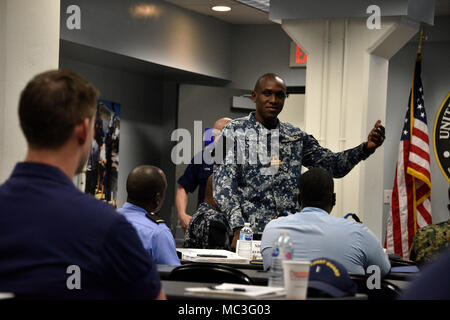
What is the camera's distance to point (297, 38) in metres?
5.90

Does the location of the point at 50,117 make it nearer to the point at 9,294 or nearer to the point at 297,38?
the point at 9,294

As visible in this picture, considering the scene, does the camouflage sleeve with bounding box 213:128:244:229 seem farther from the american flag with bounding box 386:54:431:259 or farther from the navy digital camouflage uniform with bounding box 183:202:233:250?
the american flag with bounding box 386:54:431:259

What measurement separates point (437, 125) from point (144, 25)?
11.0 feet

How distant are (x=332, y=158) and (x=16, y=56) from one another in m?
1.97

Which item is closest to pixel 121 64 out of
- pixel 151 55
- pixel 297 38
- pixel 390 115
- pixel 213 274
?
pixel 151 55

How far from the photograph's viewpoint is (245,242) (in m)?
4.04

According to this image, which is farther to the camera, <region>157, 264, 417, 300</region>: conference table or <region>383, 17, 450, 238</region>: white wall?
<region>383, 17, 450, 238</region>: white wall

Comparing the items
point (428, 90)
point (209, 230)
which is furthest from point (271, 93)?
point (428, 90)

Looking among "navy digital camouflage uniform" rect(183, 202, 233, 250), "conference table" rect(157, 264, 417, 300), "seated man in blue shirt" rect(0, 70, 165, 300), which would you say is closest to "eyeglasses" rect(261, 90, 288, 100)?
"navy digital camouflage uniform" rect(183, 202, 233, 250)

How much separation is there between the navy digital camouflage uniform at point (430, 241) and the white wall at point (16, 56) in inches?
85.0

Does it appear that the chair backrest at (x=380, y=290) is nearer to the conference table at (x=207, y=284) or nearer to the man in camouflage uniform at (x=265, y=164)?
the conference table at (x=207, y=284)

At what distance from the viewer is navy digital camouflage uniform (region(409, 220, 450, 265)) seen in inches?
138

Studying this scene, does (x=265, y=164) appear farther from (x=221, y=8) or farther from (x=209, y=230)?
(x=221, y=8)

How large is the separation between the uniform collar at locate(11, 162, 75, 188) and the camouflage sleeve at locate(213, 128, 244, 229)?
256 cm
